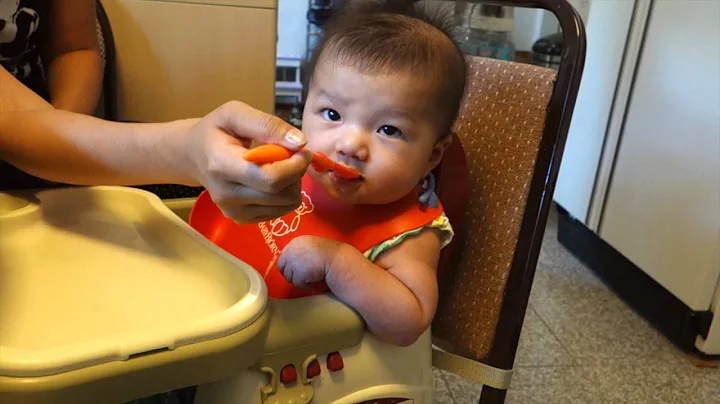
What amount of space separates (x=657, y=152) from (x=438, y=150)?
1.05 meters

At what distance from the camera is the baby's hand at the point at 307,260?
24.7 inches

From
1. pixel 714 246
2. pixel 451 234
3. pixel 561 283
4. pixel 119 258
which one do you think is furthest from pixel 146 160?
pixel 561 283

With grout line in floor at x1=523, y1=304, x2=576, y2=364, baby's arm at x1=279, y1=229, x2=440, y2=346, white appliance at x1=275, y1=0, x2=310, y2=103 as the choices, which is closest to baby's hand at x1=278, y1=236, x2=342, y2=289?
baby's arm at x1=279, y1=229, x2=440, y2=346

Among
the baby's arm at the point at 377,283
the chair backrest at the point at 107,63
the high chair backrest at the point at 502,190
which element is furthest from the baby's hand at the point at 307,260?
the chair backrest at the point at 107,63

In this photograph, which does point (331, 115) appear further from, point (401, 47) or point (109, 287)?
point (109, 287)

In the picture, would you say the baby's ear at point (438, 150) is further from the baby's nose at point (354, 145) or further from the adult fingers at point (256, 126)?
the adult fingers at point (256, 126)

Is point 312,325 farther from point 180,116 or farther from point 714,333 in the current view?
point 714,333

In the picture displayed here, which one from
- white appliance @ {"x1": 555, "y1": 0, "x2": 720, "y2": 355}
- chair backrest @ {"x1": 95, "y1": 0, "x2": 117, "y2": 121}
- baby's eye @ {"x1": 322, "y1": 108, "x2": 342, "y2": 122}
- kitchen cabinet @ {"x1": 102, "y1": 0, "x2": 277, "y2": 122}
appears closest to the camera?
baby's eye @ {"x1": 322, "y1": 108, "x2": 342, "y2": 122}

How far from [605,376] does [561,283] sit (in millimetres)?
426

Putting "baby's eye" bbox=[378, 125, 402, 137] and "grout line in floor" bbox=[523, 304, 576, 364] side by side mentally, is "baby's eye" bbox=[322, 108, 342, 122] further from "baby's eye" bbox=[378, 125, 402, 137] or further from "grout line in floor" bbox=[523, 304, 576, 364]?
"grout line in floor" bbox=[523, 304, 576, 364]

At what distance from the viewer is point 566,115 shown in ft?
2.37

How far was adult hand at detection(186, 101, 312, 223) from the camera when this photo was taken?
0.47 m

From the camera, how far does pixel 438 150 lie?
764mm

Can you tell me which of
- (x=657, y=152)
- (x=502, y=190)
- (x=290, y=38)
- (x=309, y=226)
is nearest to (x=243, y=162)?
(x=309, y=226)
